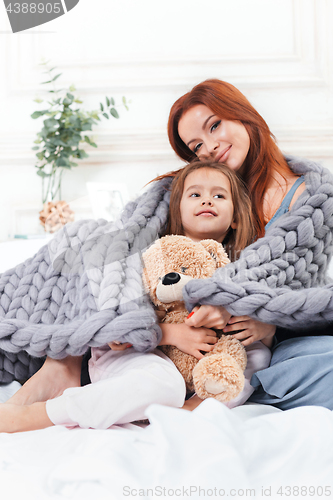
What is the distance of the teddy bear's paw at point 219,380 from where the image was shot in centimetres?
53

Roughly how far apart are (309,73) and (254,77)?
0.15 m

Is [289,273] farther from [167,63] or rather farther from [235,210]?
[167,63]

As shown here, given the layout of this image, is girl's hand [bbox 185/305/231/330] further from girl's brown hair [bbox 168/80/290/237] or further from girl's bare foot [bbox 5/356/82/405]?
girl's brown hair [bbox 168/80/290/237]

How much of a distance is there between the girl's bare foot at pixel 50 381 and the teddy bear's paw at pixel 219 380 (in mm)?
212

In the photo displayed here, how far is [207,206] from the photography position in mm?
740

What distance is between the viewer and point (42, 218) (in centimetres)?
119

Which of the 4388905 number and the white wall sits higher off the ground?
the 4388905 number

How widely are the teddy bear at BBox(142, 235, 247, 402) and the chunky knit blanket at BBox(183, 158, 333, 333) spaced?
0.03 metres

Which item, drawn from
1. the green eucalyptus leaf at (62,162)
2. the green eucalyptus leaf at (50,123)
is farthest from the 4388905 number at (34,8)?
the green eucalyptus leaf at (62,162)

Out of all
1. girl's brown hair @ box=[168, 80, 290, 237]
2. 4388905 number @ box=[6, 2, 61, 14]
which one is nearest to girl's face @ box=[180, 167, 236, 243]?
girl's brown hair @ box=[168, 80, 290, 237]

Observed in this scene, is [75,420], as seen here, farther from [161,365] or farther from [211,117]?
[211,117]

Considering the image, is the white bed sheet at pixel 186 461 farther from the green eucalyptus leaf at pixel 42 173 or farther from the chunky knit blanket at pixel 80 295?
the green eucalyptus leaf at pixel 42 173

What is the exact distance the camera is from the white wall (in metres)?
1.11

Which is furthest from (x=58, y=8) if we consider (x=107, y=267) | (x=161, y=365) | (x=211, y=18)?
(x=161, y=365)
